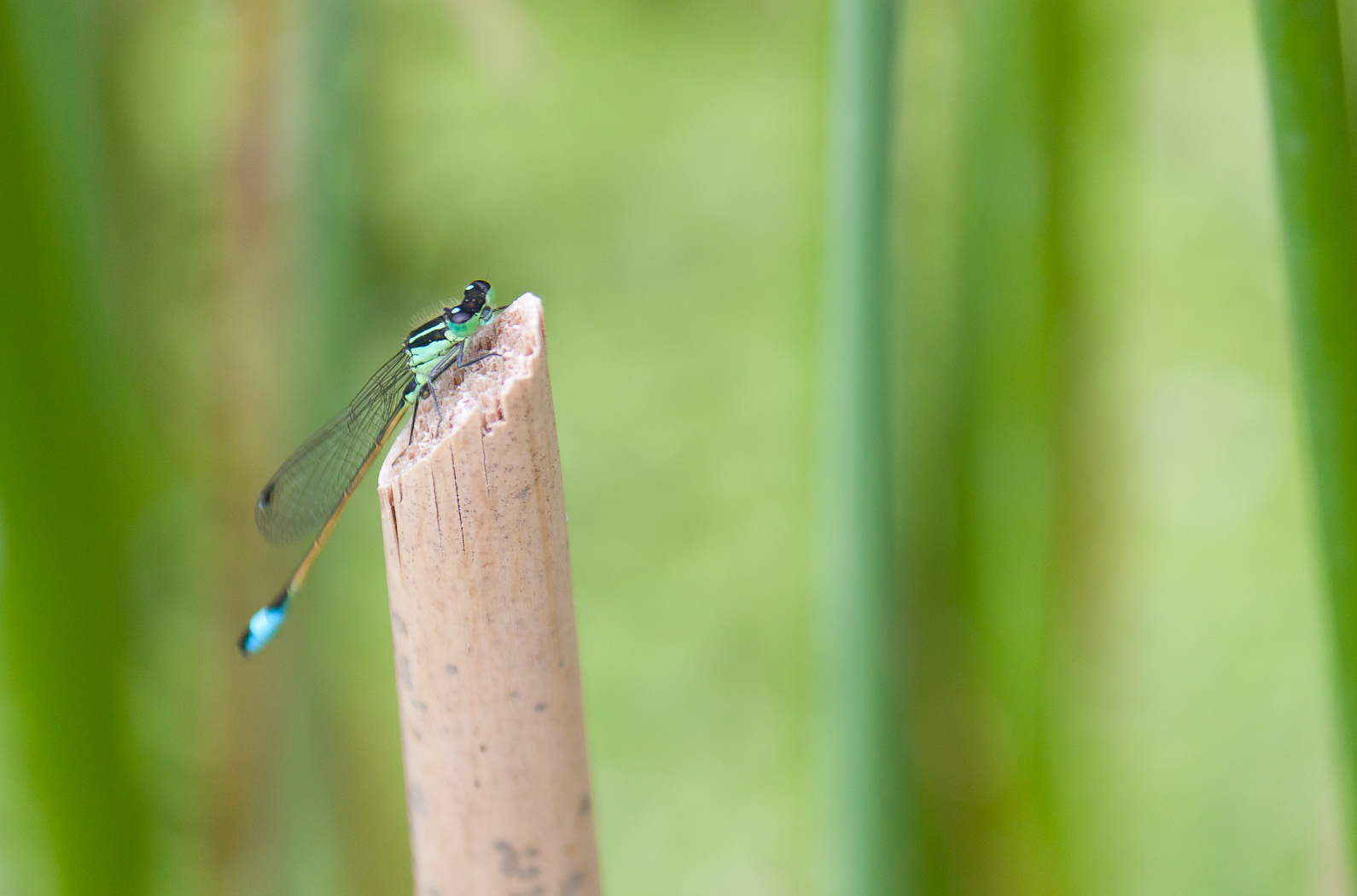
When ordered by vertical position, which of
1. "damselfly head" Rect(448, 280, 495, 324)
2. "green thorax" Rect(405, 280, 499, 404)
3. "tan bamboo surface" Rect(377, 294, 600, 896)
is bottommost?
"tan bamboo surface" Rect(377, 294, 600, 896)

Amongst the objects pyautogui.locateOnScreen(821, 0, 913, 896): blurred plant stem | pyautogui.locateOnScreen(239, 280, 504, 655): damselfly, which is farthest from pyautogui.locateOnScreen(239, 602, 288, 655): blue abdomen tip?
pyautogui.locateOnScreen(821, 0, 913, 896): blurred plant stem

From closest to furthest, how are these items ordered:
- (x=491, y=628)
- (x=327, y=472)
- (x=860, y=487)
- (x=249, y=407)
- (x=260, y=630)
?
(x=491, y=628)
(x=860, y=487)
(x=260, y=630)
(x=327, y=472)
(x=249, y=407)

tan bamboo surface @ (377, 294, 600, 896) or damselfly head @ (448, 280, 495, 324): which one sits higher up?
damselfly head @ (448, 280, 495, 324)

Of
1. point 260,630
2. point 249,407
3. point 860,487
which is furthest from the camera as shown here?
point 249,407

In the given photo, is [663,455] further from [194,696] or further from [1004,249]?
[194,696]

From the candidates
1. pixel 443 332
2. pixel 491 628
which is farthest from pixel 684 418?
pixel 491 628

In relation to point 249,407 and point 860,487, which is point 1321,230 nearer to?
point 860,487

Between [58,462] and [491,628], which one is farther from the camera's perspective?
[58,462]

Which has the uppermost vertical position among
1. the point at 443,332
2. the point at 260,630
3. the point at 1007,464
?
the point at 443,332

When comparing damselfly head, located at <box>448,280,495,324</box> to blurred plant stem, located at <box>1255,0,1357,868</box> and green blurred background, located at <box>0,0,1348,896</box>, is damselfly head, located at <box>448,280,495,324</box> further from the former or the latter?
blurred plant stem, located at <box>1255,0,1357,868</box>
